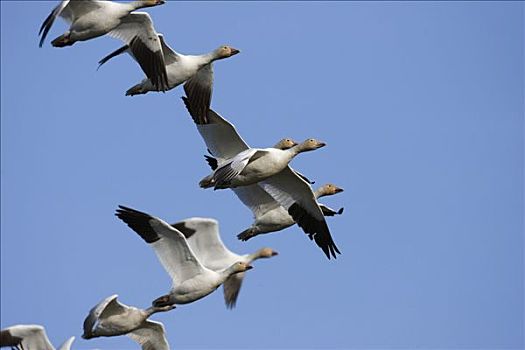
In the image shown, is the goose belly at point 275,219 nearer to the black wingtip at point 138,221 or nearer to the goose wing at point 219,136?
the goose wing at point 219,136

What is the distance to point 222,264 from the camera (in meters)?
21.3

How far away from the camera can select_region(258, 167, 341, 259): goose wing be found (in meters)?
20.1

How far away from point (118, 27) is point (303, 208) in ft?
11.3

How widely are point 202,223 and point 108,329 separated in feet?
10.9

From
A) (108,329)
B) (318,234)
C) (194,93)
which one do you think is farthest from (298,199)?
(108,329)

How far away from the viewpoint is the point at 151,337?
19.3m

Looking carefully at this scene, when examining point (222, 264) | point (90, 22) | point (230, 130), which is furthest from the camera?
point (222, 264)

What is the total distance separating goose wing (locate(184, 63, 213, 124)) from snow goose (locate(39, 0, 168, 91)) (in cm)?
105

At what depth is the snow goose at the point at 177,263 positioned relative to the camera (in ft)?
60.2

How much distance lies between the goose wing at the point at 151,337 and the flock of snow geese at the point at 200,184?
13mm

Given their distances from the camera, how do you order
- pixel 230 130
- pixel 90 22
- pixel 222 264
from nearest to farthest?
pixel 90 22
pixel 230 130
pixel 222 264

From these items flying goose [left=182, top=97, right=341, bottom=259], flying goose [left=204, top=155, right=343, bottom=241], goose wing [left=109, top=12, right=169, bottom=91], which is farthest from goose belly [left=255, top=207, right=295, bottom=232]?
goose wing [left=109, top=12, right=169, bottom=91]

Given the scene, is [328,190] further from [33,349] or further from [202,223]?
[33,349]

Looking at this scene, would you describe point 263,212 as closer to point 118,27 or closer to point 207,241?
point 207,241
